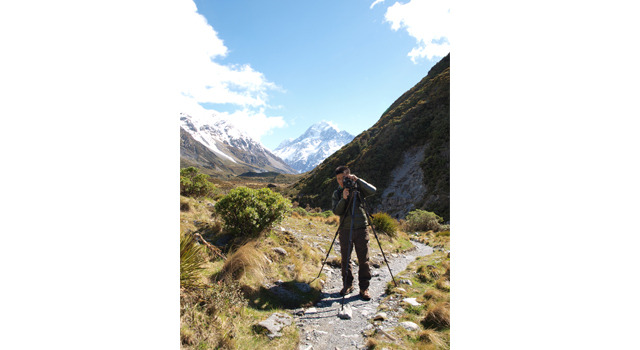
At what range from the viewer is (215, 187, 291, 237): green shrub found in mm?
5723

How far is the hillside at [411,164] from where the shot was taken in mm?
28031

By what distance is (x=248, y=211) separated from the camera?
5.61 metres

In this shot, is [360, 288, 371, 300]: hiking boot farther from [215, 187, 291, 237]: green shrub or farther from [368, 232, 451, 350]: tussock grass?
[215, 187, 291, 237]: green shrub

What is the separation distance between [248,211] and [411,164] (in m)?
31.3

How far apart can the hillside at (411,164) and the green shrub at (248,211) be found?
2144cm

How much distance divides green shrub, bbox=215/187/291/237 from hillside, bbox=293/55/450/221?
70.4 feet

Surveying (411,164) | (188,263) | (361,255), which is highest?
(411,164)

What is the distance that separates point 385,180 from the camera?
112ft

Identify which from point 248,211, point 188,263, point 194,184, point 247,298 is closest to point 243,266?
point 247,298

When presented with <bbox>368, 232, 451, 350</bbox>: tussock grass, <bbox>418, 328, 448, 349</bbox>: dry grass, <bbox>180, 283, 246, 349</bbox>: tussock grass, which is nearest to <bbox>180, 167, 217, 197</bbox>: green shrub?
<bbox>180, 283, 246, 349</bbox>: tussock grass

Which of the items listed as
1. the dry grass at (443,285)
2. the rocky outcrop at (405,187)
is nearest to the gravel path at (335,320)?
the dry grass at (443,285)

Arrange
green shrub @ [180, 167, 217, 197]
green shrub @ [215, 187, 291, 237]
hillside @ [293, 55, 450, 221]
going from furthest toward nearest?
1. hillside @ [293, 55, 450, 221]
2. green shrub @ [180, 167, 217, 197]
3. green shrub @ [215, 187, 291, 237]

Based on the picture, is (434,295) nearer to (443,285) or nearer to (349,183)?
(443,285)
